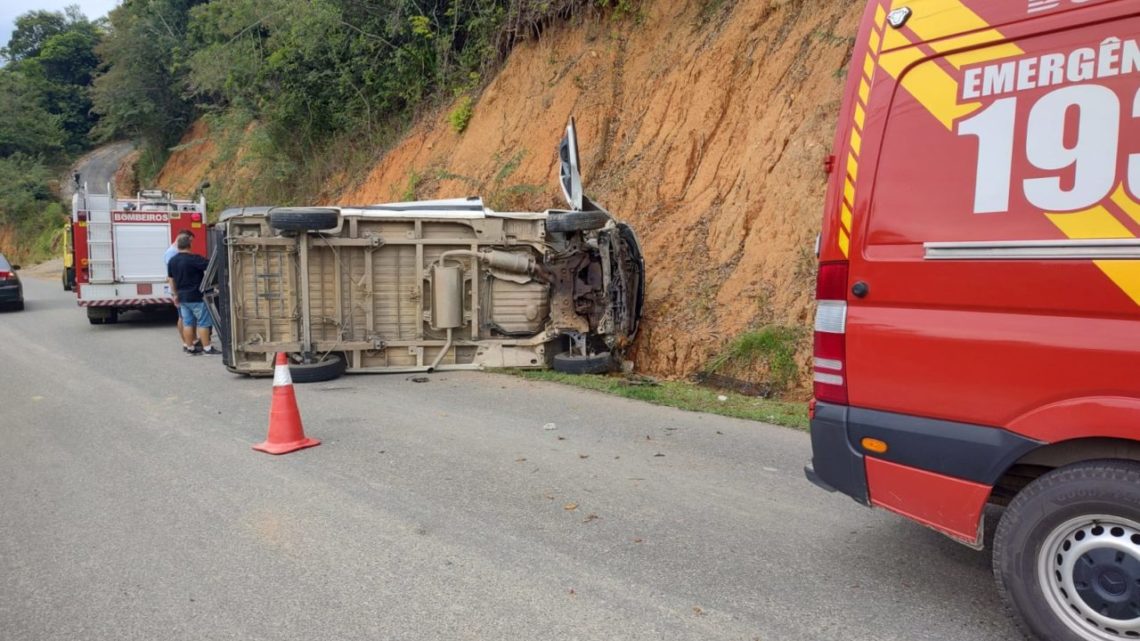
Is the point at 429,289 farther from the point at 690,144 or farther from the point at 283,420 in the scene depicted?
the point at 690,144

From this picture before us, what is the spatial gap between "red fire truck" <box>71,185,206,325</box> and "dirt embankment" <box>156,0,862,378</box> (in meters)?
5.09

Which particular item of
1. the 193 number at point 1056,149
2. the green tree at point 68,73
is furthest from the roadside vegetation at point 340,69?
the green tree at point 68,73

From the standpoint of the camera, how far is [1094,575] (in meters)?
2.88

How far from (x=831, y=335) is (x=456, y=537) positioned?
7.54 feet

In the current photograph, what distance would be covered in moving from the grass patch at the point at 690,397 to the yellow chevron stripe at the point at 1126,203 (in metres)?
4.06

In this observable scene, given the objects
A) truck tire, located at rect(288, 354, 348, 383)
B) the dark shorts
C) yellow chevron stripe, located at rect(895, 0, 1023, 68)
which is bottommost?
truck tire, located at rect(288, 354, 348, 383)

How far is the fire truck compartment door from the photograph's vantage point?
49.0 feet

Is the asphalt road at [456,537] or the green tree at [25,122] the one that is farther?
the green tree at [25,122]

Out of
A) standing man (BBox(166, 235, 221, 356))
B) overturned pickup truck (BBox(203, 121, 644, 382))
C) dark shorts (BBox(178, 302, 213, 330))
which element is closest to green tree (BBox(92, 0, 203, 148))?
standing man (BBox(166, 235, 221, 356))

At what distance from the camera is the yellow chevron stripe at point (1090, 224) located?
2787 mm

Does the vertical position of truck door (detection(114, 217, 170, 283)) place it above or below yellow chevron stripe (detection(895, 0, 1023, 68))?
below

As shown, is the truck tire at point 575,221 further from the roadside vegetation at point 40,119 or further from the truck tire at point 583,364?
the roadside vegetation at point 40,119

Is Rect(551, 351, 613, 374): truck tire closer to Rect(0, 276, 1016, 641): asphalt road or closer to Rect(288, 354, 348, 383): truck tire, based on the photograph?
Rect(0, 276, 1016, 641): asphalt road

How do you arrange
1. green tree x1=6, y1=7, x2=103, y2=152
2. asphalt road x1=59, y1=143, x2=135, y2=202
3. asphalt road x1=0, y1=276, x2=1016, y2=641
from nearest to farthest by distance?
asphalt road x1=0, y1=276, x2=1016, y2=641, asphalt road x1=59, y1=143, x2=135, y2=202, green tree x1=6, y1=7, x2=103, y2=152
